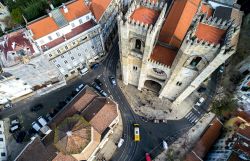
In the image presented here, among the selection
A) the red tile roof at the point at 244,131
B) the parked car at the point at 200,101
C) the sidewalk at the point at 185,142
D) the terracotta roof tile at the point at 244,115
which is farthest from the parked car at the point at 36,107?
the terracotta roof tile at the point at 244,115

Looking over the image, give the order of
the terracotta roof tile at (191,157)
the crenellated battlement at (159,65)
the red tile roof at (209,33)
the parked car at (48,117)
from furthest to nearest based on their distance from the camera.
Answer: the parked car at (48,117) → the terracotta roof tile at (191,157) → the crenellated battlement at (159,65) → the red tile roof at (209,33)

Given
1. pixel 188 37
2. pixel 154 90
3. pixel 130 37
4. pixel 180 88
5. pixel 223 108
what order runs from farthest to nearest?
pixel 154 90 < pixel 223 108 < pixel 180 88 < pixel 130 37 < pixel 188 37

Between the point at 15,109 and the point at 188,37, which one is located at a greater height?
the point at 188,37

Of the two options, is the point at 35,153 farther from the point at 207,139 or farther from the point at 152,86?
the point at 207,139

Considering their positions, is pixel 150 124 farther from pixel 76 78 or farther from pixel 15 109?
pixel 15 109

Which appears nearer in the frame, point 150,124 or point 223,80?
point 150,124

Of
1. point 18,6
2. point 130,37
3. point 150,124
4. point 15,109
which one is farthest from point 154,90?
point 18,6

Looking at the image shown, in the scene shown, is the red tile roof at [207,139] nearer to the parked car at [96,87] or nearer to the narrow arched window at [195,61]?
the narrow arched window at [195,61]
